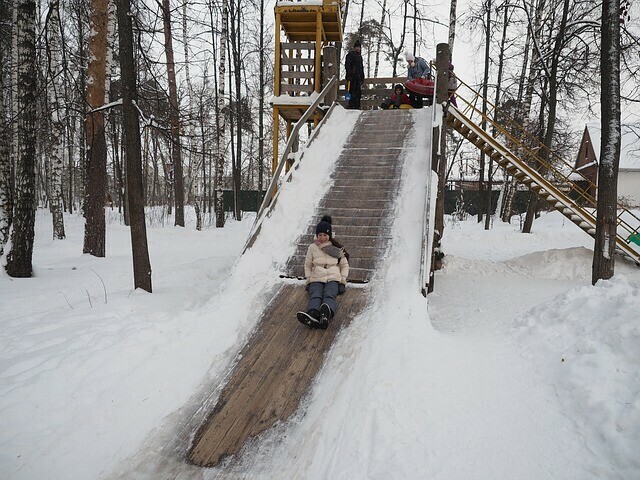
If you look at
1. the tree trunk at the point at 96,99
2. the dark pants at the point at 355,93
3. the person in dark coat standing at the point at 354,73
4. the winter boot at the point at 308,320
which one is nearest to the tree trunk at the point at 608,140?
the winter boot at the point at 308,320

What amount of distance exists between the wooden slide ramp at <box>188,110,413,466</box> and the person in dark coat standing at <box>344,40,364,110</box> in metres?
2.84

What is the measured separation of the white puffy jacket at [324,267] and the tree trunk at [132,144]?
8.79 feet

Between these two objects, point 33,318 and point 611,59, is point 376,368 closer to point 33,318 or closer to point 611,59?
point 33,318

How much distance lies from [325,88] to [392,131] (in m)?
2.24

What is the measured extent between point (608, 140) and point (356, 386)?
18.6 ft

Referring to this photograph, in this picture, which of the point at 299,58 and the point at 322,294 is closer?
the point at 322,294

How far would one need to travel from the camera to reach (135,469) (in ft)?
9.82

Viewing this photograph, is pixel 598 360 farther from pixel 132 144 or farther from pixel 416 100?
pixel 416 100

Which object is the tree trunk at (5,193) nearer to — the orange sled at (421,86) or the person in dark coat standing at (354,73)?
the person in dark coat standing at (354,73)

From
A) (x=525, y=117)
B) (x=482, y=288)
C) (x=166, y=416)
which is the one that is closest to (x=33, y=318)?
(x=166, y=416)

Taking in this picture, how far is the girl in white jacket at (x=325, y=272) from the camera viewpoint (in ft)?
15.8

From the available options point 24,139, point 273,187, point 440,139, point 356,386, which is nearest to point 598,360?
point 356,386

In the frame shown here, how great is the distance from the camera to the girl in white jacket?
4828 mm

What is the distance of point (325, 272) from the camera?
17.0 ft
